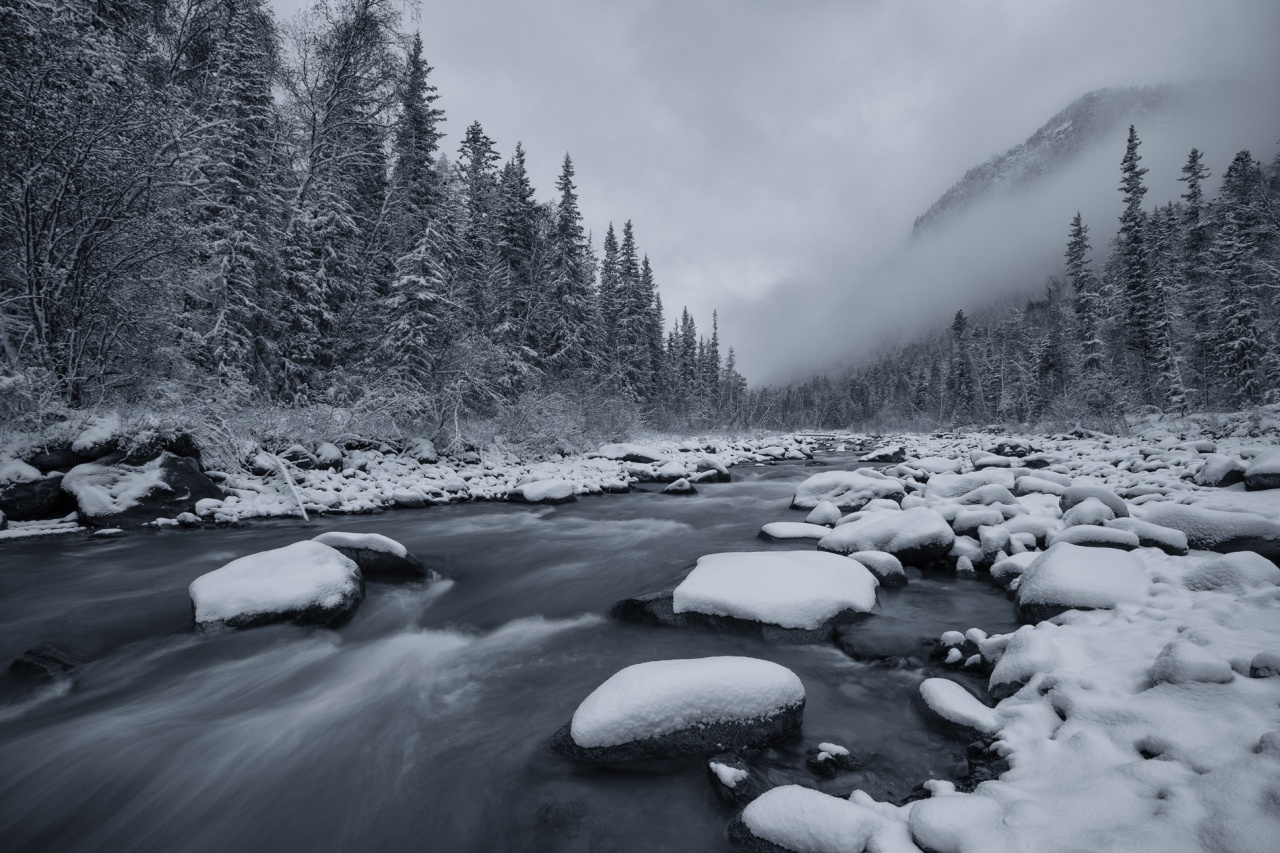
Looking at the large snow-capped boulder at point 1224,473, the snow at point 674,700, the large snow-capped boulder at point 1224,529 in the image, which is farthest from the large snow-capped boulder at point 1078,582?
the large snow-capped boulder at point 1224,473

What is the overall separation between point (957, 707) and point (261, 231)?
18711 millimetres

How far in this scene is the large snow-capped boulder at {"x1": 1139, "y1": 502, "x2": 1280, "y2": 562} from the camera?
4.56 m

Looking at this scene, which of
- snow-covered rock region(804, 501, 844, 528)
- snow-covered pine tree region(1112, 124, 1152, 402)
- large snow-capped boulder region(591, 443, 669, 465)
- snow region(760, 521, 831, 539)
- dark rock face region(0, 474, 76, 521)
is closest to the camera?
dark rock face region(0, 474, 76, 521)

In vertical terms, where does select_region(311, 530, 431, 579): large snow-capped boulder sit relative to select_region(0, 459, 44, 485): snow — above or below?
below

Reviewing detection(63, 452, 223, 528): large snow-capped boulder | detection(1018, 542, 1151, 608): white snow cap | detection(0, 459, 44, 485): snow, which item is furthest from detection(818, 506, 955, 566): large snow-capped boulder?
detection(0, 459, 44, 485): snow

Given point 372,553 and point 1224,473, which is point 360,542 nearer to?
point 372,553

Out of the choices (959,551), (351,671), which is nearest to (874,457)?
(959,551)

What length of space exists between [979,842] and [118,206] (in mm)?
13313

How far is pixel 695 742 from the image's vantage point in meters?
2.93

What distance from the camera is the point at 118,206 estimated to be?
852 cm

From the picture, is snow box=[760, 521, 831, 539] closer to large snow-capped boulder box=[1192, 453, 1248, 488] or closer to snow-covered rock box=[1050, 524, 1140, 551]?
snow-covered rock box=[1050, 524, 1140, 551]

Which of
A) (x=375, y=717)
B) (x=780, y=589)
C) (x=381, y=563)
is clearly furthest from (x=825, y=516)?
(x=375, y=717)

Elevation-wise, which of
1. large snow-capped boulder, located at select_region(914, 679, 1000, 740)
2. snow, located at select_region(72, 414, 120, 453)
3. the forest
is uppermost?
the forest

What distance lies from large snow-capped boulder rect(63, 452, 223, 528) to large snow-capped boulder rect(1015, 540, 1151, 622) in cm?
1186
